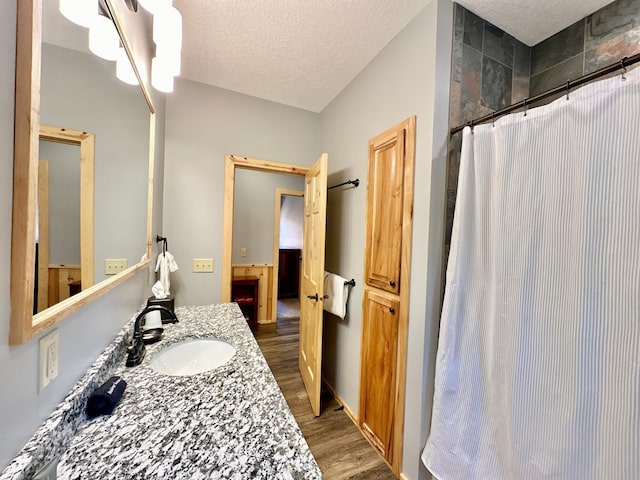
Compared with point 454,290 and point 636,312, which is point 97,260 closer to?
point 454,290

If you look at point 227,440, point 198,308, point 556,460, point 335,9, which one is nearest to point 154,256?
point 198,308

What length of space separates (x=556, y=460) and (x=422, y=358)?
21.0 inches

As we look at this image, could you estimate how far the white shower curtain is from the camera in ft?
2.48

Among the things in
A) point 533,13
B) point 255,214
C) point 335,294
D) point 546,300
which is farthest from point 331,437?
point 255,214

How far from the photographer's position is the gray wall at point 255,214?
3838 mm

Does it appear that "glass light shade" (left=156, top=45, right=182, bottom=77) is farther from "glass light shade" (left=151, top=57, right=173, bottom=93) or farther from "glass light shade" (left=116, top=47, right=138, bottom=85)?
"glass light shade" (left=116, top=47, right=138, bottom=85)

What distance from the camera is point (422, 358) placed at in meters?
1.27

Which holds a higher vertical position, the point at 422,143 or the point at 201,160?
the point at 201,160

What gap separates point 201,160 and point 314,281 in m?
1.41

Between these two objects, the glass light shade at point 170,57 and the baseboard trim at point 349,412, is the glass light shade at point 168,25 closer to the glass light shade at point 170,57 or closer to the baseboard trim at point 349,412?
the glass light shade at point 170,57

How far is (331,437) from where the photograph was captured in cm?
168

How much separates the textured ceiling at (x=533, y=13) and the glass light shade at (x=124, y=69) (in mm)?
1601

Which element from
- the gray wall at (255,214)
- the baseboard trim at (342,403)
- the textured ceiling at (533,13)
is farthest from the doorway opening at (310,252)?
the gray wall at (255,214)

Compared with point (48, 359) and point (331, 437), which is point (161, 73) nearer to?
point (48, 359)
